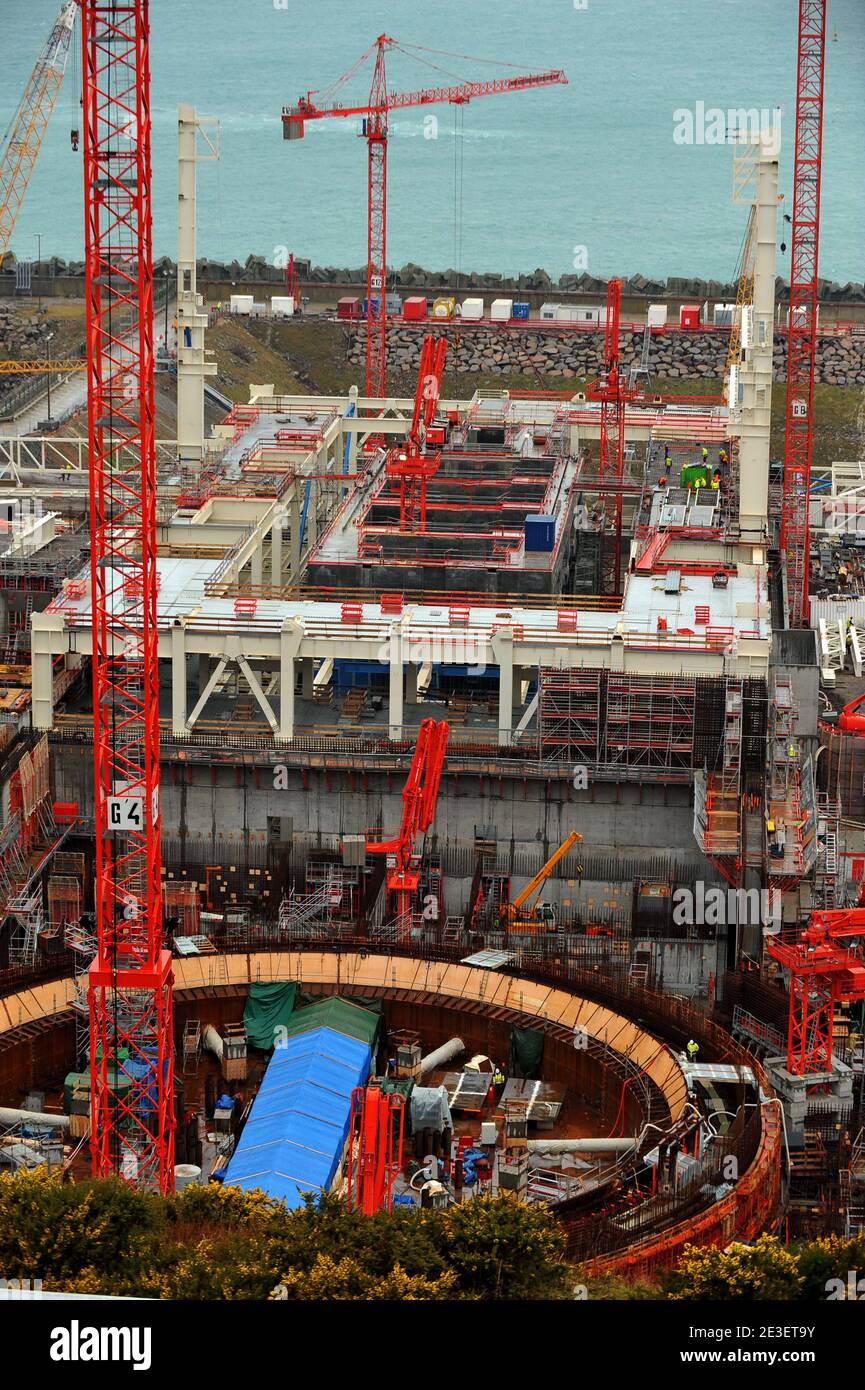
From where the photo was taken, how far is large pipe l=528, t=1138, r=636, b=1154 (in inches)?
2522

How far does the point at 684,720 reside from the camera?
258ft

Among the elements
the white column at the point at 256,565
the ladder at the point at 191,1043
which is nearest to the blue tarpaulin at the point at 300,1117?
the ladder at the point at 191,1043

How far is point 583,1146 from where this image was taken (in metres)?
64.2

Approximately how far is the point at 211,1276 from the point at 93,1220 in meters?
4.23

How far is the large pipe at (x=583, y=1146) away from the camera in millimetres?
64062

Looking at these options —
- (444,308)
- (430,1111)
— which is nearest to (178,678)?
(430,1111)

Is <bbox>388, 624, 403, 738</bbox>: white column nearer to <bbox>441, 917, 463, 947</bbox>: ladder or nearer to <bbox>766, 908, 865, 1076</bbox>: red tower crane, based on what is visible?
<bbox>441, 917, 463, 947</bbox>: ladder

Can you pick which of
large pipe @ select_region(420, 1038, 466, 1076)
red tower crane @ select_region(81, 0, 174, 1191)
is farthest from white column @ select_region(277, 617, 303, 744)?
red tower crane @ select_region(81, 0, 174, 1191)

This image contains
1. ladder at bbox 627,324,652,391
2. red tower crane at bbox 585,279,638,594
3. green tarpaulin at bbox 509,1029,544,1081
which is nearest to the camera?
green tarpaulin at bbox 509,1029,544,1081

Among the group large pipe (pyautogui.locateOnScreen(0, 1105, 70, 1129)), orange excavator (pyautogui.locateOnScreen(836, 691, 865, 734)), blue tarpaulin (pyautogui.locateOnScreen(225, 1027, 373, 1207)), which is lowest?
large pipe (pyautogui.locateOnScreen(0, 1105, 70, 1129))

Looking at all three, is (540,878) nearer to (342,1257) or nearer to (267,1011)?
(267,1011)

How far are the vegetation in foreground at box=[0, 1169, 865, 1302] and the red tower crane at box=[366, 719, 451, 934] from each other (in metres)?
21.8

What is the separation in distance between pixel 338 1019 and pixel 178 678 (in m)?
15.7
